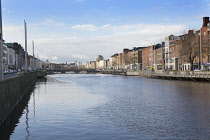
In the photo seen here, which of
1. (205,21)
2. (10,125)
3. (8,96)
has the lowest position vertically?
(10,125)

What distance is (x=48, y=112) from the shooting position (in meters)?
28.4

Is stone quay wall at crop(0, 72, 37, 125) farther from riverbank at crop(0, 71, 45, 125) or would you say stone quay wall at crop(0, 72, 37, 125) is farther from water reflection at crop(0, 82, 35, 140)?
water reflection at crop(0, 82, 35, 140)

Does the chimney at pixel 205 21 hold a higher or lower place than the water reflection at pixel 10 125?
higher

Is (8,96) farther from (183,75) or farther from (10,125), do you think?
(183,75)

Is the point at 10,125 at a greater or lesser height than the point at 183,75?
lesser

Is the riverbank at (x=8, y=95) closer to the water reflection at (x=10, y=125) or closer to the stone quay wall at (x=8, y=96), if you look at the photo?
the stone quay wall at (x=8, y=96)

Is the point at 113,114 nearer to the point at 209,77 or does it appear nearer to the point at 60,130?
the point at 60,130

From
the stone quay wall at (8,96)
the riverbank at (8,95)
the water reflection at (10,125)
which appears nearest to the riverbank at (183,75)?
the riverbank at (8,95)

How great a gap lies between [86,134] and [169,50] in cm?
13396

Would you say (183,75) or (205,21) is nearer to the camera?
(183,75)

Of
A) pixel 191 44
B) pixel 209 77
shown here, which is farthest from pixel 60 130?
pixel 191 44

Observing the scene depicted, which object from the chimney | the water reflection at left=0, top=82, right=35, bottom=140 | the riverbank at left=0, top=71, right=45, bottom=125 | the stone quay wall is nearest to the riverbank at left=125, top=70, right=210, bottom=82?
the chimney

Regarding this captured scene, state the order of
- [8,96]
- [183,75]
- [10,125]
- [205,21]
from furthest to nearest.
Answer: [205,21]
[183,75]
[8,96]
[10,125]

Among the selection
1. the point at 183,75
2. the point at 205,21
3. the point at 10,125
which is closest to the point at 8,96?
the point at 10,125
